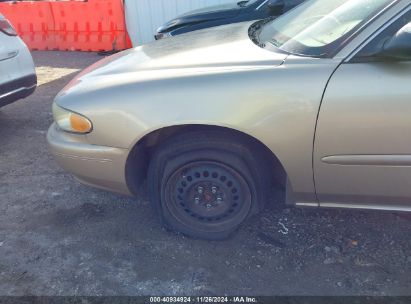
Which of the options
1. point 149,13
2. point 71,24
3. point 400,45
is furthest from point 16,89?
point 71,24

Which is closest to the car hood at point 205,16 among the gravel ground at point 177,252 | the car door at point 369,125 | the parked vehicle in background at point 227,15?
the parked vehicle in background at point 227,15

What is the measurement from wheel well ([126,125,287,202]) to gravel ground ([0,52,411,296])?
397 millimetres

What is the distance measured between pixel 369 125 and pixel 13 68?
3664 mm

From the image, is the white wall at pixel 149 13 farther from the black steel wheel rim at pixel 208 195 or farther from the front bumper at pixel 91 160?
the black steel wheel rim at pixel 208 195

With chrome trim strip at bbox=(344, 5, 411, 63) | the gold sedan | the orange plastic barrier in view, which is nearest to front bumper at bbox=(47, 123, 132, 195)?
the gold sedan

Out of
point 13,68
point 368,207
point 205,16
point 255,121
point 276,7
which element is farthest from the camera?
point 205,16

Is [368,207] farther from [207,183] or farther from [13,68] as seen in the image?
[13,68]

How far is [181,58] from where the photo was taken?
8.81 ft

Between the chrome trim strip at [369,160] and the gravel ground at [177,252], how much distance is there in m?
0.71

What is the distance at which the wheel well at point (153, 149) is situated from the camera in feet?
8.10

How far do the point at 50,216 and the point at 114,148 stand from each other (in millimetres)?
1031

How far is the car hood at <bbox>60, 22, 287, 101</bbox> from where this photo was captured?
2418 mm

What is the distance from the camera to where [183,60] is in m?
2.64

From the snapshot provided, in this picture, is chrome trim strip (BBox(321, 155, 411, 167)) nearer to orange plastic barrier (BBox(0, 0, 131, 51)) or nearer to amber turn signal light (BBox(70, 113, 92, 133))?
amber turn signal light (BBox(70, 113, 92, 133))
